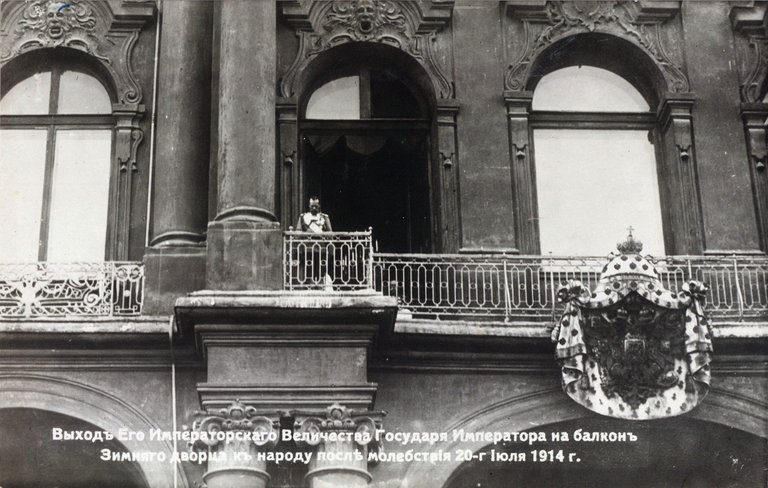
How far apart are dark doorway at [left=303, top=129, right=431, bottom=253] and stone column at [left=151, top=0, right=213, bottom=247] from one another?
1.78 meters

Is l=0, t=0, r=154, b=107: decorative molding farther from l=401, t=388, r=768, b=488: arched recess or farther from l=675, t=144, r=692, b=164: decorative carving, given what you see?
l=675, t=144, r=692, b=164: decorative carving

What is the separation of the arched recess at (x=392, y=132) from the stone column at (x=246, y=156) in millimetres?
1347

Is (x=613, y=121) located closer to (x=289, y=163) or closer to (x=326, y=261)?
(x=289, y=163)

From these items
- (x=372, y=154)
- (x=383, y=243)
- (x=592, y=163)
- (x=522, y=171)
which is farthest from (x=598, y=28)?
(x=383, y=243)

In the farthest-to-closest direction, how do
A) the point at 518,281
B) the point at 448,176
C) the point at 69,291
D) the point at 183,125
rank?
the point at 448,176 < the point at 183,125 < the point at 518,281 < the point at 69,291

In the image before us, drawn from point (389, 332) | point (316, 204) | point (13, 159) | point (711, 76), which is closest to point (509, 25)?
point (711, 76)

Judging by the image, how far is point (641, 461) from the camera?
20078 mm

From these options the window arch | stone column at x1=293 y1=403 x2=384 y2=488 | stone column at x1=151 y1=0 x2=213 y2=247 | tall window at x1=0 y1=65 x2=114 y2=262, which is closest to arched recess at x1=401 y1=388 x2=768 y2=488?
stone column at x1=293 y1=403 x2=384 y2=488

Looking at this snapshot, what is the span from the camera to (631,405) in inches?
732

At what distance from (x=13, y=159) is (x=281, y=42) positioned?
413cm

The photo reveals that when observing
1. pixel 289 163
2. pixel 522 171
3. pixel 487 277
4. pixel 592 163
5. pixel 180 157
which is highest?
pixel 592 163

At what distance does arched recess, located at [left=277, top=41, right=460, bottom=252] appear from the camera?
2083cm

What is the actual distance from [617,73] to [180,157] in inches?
263

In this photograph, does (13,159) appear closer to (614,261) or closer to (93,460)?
(93,460)
